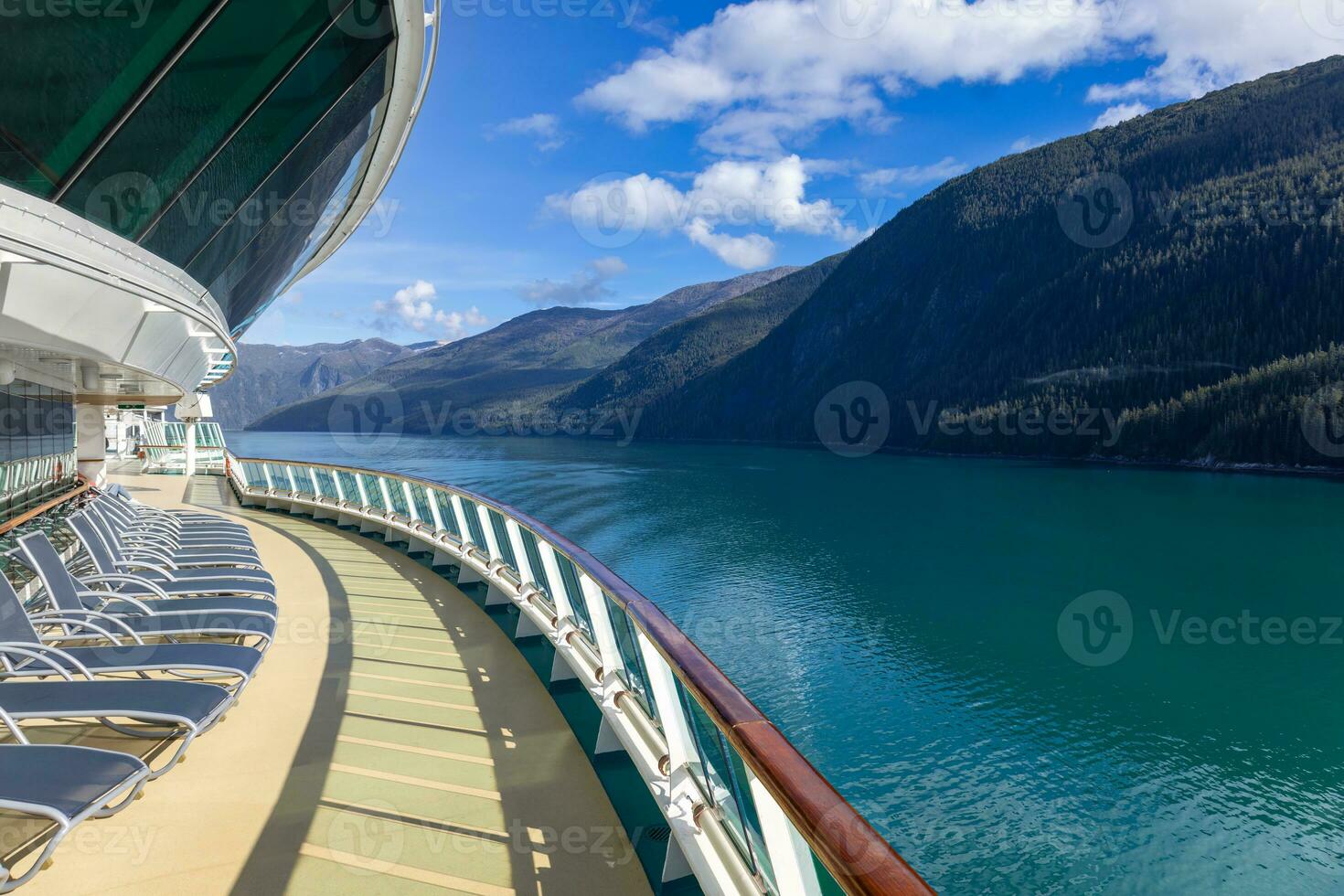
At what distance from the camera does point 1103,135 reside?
14675cm

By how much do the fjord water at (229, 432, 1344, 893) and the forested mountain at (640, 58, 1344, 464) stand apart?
41.3 metres

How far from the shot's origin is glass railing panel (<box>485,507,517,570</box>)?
6.16m

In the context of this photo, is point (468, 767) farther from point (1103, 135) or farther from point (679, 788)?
point (1103, 135)

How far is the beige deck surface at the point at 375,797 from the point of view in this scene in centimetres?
270

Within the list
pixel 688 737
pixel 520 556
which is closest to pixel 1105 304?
pixel 520 556

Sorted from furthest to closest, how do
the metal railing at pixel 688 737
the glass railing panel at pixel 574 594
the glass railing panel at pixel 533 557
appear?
the glass railing panel at pixel 533 557 → the glass railing panel at pixel 574 594 → the metal railing at pixel 688 737
